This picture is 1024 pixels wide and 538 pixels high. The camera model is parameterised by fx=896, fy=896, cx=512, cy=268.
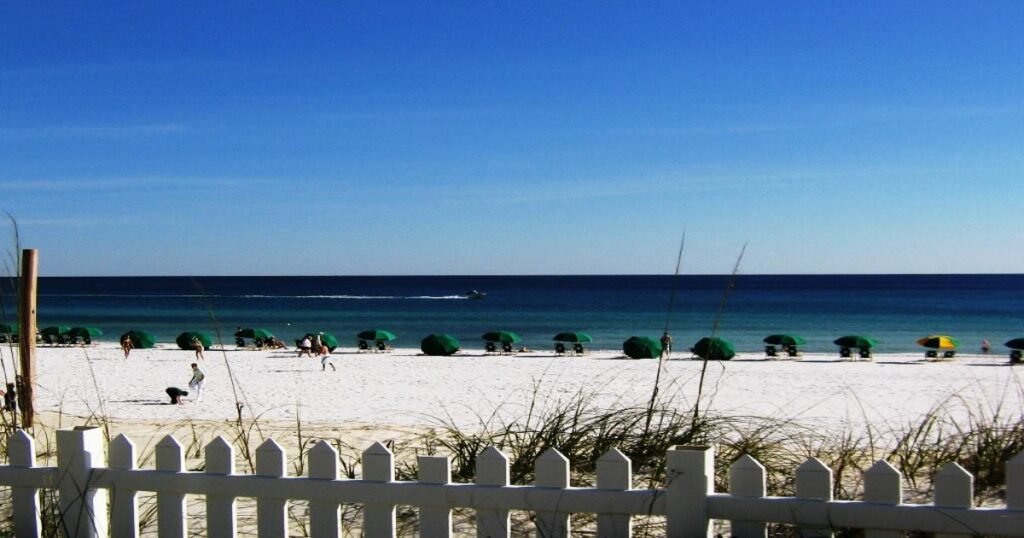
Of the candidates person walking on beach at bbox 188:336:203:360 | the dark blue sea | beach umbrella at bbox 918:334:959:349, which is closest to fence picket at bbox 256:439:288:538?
person walking on beach at bbox 188:336:203:360

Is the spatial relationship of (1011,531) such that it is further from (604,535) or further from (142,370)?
(142,370)

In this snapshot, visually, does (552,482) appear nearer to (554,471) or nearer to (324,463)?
(554,471)

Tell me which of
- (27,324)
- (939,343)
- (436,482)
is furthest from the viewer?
(939,343)

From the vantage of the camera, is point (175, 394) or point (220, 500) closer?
point (220, 500)

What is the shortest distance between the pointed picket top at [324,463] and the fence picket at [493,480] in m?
0.50

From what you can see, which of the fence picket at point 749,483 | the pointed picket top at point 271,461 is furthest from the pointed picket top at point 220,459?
the fence picket at point 749,483

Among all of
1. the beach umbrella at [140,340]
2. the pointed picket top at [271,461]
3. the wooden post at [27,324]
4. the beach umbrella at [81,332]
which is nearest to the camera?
the pointed picket top at [271,461]

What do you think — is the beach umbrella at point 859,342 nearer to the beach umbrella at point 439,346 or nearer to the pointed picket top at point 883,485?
the beach umbrella at point 439,346

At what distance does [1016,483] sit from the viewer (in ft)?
8.29

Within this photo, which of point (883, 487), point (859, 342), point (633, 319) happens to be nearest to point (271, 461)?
point (883, 487)

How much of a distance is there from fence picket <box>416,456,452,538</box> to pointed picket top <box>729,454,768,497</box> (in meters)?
0.91

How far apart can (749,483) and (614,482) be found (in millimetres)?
408

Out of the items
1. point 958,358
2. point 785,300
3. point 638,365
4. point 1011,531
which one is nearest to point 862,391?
point 638,365

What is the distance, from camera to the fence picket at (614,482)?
2781 millimetres
